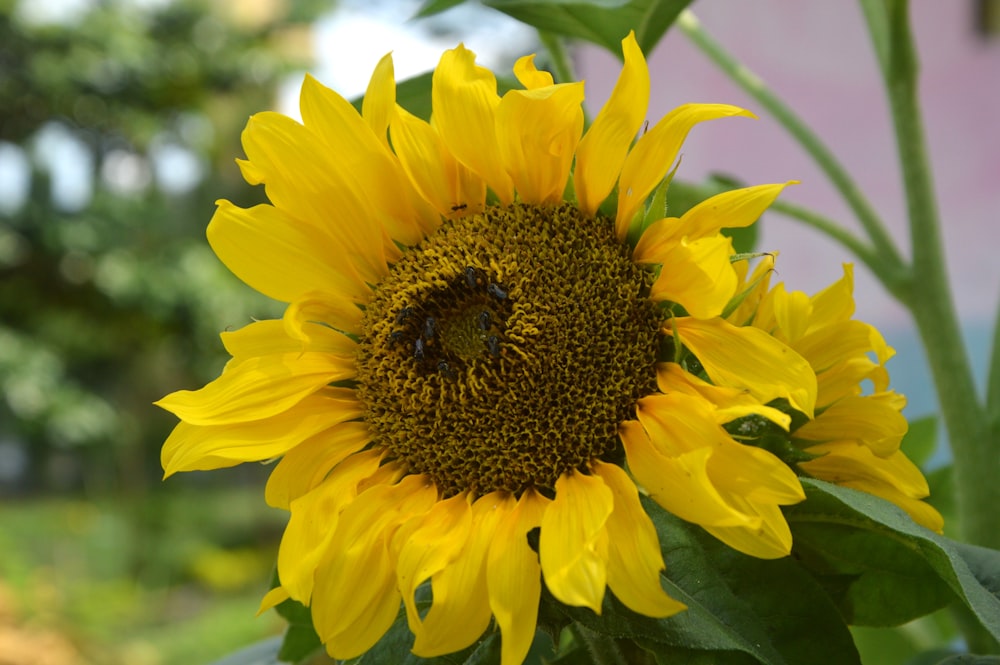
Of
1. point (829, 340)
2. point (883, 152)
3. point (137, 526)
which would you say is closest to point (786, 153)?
point (883, 152)

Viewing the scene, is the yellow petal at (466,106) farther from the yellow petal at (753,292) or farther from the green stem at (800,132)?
the green stem at (800,132)

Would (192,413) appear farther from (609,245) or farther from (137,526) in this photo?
(137,526)

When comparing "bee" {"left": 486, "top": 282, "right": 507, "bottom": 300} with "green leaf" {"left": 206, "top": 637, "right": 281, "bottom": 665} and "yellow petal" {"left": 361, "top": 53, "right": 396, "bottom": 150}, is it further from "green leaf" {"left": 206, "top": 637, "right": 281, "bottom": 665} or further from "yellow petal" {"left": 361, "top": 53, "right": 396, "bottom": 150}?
"green leaf" {"left": 206, "top": 637, "right": 281, "bottom": 665}

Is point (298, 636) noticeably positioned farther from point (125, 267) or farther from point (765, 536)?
point (125, 267)

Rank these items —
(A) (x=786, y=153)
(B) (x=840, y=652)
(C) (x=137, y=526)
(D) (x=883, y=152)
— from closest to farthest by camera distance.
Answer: (B) (x=840, y=652), (D) (x=883, y=152), (A) (x=786, y=153), (C) (x=137, y=526)

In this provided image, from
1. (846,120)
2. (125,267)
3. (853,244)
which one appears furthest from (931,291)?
(125,267)

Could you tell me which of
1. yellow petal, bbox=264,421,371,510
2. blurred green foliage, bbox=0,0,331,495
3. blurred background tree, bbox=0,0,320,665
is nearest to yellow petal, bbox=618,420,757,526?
yellow petal, bbox=264,421,371,510

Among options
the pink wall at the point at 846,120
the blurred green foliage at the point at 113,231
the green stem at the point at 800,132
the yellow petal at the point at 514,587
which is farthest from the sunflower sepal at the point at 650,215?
the blurred green foliage at the point at 113,231
